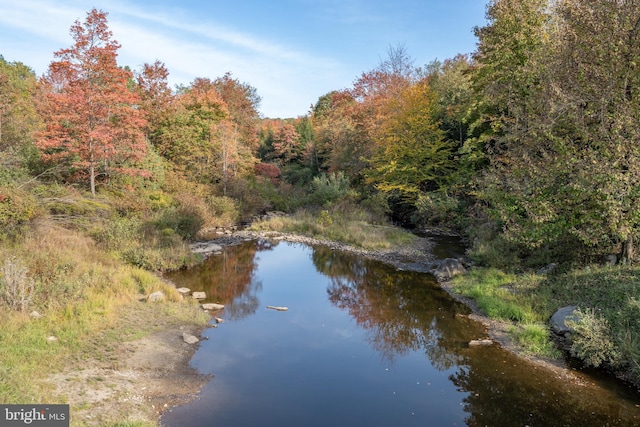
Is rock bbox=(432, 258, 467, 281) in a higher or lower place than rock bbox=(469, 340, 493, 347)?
higher

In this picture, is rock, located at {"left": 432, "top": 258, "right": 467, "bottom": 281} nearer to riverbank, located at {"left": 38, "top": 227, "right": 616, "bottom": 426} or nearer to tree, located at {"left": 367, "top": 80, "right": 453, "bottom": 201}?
riverbank, located at {"left": 38, "top": 227, "right": 616, "bottom": 426}

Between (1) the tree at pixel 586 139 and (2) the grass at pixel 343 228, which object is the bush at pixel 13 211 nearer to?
(2) the grass at pixel 343 228

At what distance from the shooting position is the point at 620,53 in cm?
1049

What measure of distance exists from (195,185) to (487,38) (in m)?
19.1

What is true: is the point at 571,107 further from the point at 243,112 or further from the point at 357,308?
the point at 243,112

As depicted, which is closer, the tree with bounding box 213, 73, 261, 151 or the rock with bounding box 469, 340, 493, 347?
the rock with bounding box 469, 340, 493, 347

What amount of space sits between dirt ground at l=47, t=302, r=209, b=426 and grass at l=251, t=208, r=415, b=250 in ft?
40.2

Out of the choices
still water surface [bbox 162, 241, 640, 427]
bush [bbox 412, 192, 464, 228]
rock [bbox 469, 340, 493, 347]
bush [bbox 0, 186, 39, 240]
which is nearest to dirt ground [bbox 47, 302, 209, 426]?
still water surface [bbox 162, 241, 640, 427]

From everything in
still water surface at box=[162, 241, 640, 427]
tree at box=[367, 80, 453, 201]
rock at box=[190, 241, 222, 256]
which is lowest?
still water surface at box=[162, 241, 640, 427]

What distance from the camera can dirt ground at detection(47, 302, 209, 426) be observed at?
254 inches

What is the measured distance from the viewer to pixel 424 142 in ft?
84.2
